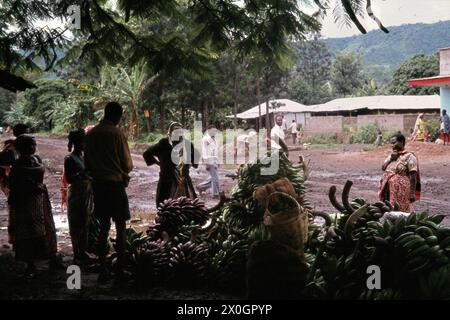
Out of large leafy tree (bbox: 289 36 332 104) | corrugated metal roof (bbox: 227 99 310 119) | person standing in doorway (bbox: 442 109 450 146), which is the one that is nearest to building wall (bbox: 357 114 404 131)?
person standing in doorway (bbox: 442 109 450 146)

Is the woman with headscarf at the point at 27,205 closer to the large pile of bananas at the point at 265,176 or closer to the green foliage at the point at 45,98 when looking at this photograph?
the large pile of bananas at the point at 265,176

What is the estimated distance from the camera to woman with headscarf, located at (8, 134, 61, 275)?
16.7 feet

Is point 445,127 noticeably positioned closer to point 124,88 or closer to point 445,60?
point 445,60

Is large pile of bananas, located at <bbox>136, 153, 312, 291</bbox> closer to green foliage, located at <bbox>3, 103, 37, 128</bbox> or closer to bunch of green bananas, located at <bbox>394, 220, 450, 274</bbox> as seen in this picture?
bunch of green bananas, located at <bbox>394, 220, 450, 274</bbox>

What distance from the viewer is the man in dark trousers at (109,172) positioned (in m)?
4.72

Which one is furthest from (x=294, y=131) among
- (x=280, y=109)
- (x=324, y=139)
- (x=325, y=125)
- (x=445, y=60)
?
(x=280, y=109)

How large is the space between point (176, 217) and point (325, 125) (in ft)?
83.9

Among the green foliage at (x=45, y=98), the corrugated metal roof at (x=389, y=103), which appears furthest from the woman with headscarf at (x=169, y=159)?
the green foliage at (x=45, y=98)

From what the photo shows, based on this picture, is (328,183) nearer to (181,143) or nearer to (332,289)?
(181,143)

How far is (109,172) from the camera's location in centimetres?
472

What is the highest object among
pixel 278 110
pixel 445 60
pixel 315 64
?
pixel 315 64

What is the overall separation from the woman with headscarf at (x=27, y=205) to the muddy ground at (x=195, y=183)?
26 cm

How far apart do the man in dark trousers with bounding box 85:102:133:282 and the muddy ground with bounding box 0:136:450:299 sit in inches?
18.9

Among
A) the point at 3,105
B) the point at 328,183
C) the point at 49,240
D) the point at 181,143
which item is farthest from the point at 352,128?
the point at 3,105
